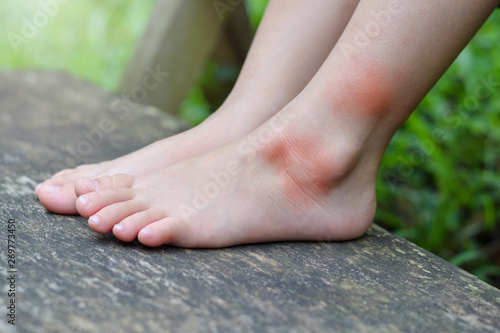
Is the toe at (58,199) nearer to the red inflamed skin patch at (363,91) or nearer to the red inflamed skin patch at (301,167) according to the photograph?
the red inflamed skin patch at (301,167)

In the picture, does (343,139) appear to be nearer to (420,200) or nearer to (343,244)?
(343,244)

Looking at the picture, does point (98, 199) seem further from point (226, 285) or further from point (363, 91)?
point (363, 91)

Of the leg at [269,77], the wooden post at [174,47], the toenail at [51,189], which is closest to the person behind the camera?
the toenail at [51,189]

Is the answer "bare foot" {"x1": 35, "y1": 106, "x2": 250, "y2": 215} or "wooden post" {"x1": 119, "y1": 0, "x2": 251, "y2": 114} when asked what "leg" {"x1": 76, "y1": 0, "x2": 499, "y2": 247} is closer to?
"bare foot" {"x1": 35, "y1": 106, "x2": 250, "y2": 215}

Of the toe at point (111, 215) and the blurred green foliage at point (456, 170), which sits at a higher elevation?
the blurred green foliage at point (456, 170)

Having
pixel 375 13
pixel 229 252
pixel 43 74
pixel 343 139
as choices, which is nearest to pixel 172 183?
pixel 229 252

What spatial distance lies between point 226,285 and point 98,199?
0.84 ft

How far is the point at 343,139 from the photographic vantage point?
2.58 ft

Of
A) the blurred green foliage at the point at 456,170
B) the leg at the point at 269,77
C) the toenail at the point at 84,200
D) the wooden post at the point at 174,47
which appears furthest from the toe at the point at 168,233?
the wooden post at the point at 174,47

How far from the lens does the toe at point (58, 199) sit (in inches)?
32.3

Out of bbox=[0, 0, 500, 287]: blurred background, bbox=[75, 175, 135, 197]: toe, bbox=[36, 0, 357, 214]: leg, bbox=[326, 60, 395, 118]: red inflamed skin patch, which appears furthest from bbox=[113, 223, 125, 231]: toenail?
bbox=[0, 0, 500, 287]: blurred background

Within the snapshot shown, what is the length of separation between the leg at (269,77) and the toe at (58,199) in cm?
10

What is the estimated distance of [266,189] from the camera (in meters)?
0.81

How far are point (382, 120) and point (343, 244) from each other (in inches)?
8.4
